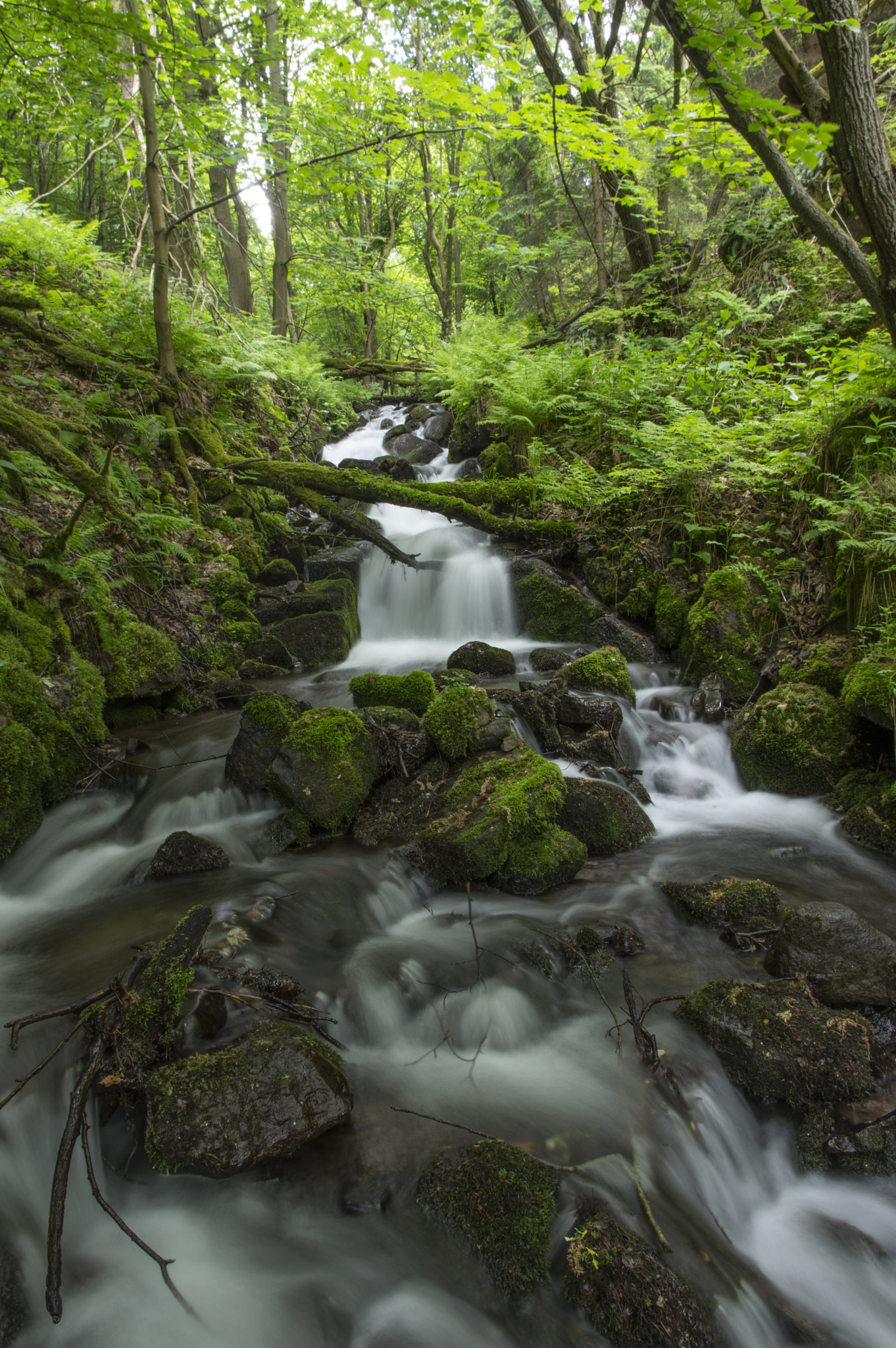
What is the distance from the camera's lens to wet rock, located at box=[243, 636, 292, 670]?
8234 mm

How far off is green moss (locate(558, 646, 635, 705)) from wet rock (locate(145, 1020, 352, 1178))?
455 centimetres

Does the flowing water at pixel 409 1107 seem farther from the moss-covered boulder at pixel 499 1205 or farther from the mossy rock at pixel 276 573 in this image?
the mossy rock at pixel 276 573

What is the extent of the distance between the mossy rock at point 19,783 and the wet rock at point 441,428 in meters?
12.3

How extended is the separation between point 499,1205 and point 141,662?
5.63 meters

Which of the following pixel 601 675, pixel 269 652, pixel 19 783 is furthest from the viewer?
pixel 269 652

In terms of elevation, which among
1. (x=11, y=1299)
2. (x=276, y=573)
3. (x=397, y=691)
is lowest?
(x=11, y=1299)

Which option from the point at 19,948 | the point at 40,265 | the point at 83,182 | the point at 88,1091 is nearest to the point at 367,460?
the point at 40,265

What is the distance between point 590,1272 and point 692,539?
759cm

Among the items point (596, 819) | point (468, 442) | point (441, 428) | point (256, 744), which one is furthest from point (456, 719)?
point (441, 428)

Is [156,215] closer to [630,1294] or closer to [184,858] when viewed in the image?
[184,858]

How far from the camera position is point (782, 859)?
490 cm

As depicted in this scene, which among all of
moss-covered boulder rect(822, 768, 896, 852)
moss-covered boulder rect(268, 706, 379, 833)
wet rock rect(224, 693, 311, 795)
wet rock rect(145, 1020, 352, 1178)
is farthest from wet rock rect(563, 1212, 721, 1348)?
wet rock rect(224, 693, 311, 795)

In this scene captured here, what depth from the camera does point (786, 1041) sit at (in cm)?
300

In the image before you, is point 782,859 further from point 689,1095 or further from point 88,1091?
point 88,1091
